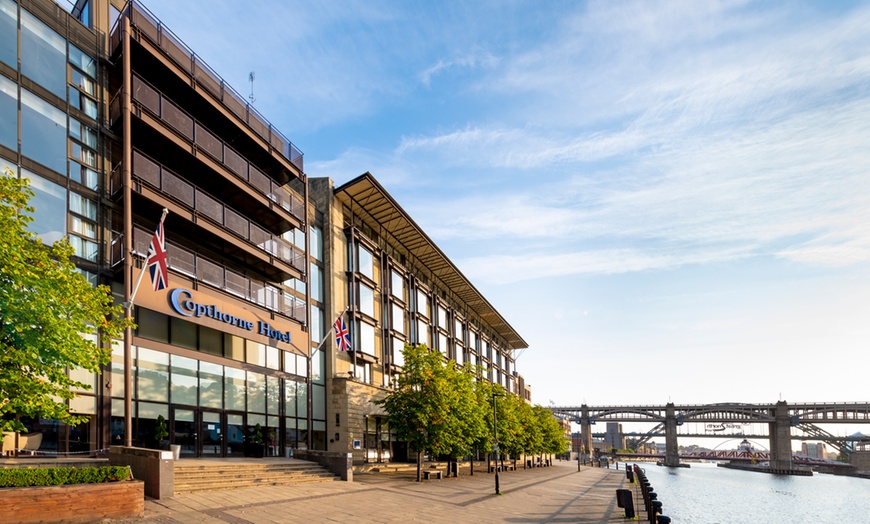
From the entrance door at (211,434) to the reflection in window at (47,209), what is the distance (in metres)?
11.3

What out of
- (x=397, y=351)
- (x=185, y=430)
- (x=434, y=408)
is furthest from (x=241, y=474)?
(x=397, y=351)

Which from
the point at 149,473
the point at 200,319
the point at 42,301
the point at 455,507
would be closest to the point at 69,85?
the point at 200,319

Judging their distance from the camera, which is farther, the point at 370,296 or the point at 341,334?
the point at 370,296

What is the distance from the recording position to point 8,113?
23.1m

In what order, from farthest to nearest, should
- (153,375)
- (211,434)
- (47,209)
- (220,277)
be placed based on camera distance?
(220,277), (211,434), (153,375), (47,209)

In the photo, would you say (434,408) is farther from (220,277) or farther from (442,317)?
(442,317)

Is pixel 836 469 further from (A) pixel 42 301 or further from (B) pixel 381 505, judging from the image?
(A) pixel 42 301

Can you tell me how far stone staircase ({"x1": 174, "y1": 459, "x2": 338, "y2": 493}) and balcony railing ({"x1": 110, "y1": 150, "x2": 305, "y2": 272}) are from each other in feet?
37.3

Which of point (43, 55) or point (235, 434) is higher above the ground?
point (43, 55)

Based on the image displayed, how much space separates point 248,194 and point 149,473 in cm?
1705

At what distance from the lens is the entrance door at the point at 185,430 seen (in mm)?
29219

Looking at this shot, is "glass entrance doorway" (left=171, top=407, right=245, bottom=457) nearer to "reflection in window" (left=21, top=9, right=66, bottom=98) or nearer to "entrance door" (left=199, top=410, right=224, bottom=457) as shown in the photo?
"entrance door" (left=199, top=410, right=224, bottom=457)

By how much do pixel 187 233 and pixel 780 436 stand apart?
560 feet

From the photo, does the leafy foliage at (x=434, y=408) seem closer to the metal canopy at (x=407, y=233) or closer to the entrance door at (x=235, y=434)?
the entrance door at (x=235, y=434)
